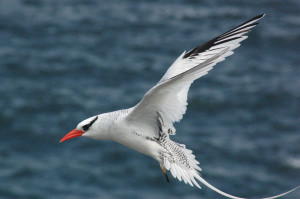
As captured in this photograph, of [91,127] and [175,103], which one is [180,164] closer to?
[175,103]

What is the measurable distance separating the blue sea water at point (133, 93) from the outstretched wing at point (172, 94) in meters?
12.8

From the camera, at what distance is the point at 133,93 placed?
83.4 feet

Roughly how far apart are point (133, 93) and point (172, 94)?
1604cm

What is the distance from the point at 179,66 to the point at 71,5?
815 inches

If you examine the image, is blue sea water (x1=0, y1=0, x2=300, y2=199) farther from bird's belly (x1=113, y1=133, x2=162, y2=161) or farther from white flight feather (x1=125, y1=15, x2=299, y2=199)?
bird's belly (x1=113, y1=133, x2=162, y2=161)

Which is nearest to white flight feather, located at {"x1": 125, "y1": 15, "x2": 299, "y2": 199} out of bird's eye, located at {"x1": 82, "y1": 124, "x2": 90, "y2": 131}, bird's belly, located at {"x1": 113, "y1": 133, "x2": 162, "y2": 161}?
bird's belly, located at {"x1": 113, "y1": 133, "x2": 162, "y2": 161}

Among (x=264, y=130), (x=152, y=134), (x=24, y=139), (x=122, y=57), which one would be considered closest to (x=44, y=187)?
(x=24, y=139)

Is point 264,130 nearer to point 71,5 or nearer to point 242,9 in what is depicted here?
point 242,9

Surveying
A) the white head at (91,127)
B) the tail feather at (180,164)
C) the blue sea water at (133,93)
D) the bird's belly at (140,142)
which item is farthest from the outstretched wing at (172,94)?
the blue sea water at (133,93)

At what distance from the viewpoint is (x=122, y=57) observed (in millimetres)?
27641

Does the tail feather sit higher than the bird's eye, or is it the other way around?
the bird's eye

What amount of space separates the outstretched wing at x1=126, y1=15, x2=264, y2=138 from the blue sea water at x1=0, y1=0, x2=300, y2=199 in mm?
12804

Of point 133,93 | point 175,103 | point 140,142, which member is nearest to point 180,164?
point 140,142

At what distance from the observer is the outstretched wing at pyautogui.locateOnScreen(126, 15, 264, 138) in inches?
352
